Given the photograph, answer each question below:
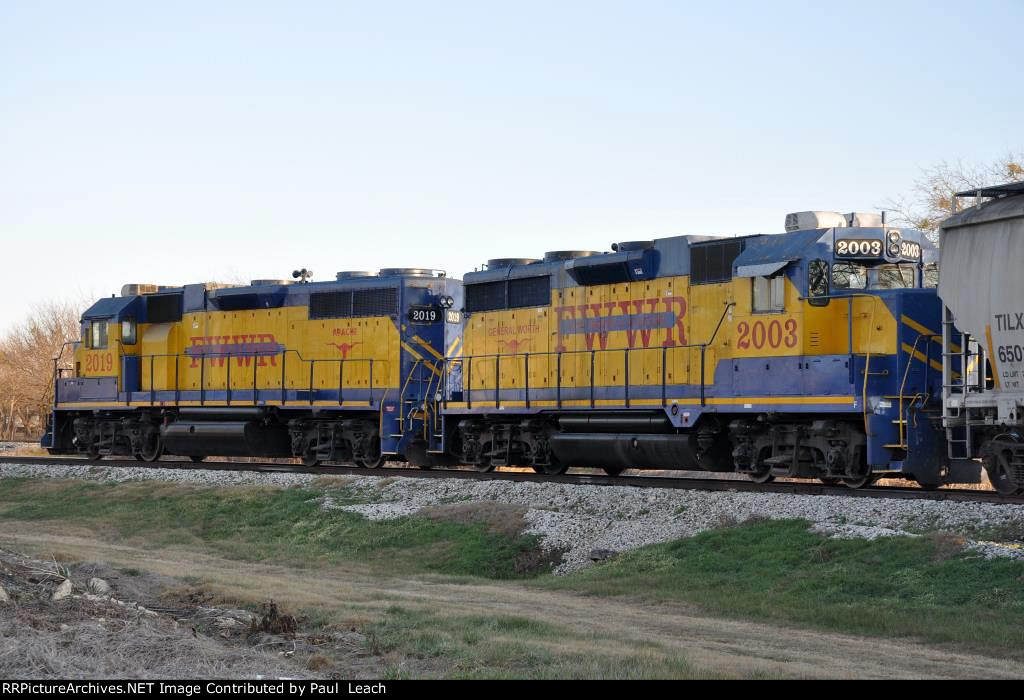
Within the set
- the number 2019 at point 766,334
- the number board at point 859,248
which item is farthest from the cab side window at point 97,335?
the number board at point 859,248

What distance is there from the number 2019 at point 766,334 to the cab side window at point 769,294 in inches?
8.2

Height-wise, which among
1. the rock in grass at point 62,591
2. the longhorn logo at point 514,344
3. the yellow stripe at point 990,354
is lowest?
the rock in grass at point 62,591

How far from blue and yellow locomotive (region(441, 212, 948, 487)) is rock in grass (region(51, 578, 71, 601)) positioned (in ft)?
33.4

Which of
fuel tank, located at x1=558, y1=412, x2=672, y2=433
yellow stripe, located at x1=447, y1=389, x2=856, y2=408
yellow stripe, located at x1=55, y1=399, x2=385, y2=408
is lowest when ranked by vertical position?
fuel tank, located at x1=558, y1=412, x2=672, y2=433

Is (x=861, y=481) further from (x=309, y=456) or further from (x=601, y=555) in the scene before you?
(x=309, y=456)

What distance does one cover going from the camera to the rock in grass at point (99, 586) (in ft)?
41.9

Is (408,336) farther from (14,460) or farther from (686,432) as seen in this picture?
(14,460)

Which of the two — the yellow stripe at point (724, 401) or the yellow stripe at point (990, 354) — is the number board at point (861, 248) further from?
the yellow stripe at point (990, 354)

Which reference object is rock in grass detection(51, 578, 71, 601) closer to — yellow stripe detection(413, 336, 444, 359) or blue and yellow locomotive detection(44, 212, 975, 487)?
blue and yellow locomotive detection(44, 212, 975, 487)

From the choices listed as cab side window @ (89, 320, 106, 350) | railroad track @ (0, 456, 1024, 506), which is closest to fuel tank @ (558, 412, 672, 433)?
railroad track @ (0, 456, 1024, 506)

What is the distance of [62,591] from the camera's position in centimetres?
1182

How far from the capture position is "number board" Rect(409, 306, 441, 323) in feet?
84.5

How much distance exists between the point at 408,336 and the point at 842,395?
10816 mm

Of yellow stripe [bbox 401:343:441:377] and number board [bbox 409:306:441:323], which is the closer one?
yellow stripe [bbox 401:343:441:377]
